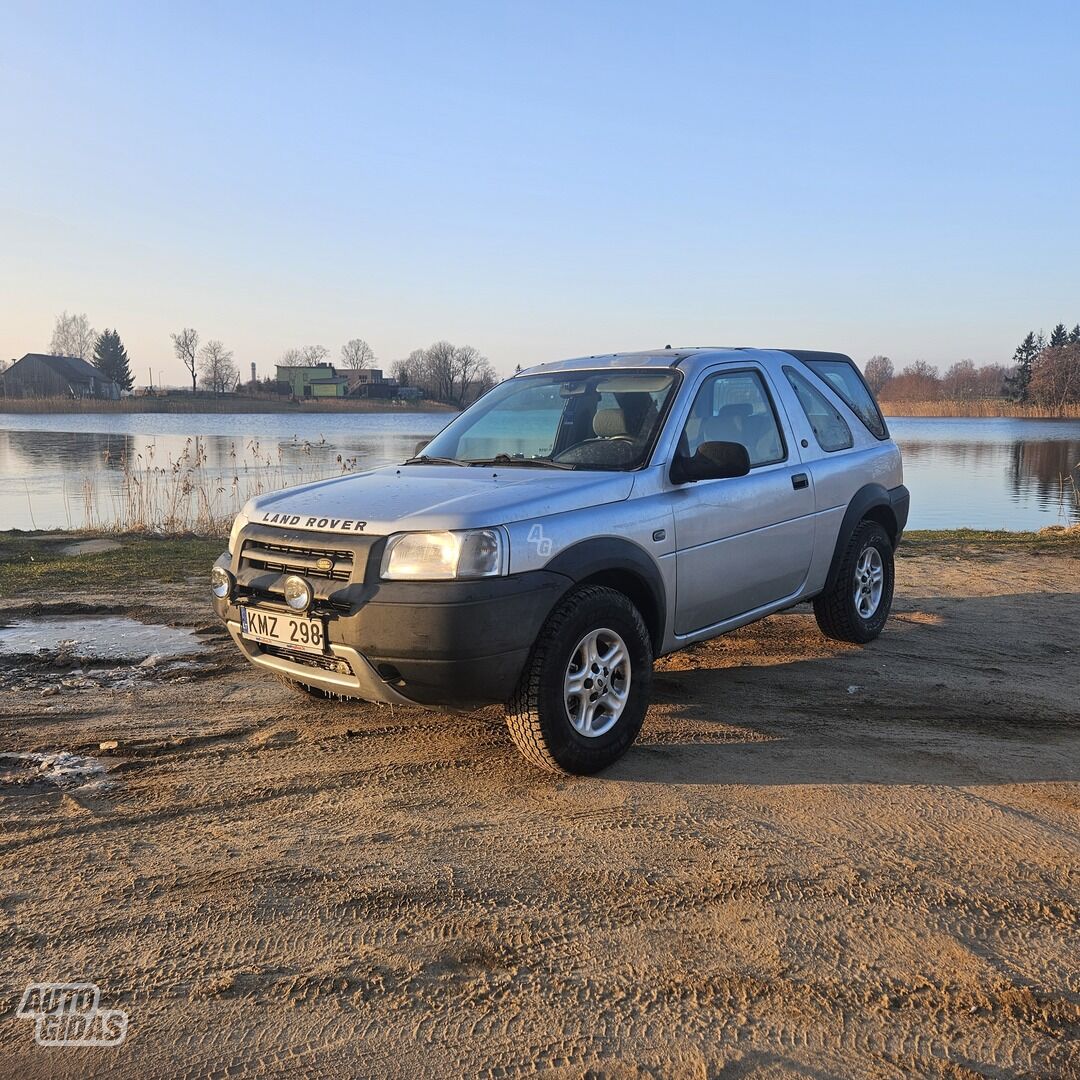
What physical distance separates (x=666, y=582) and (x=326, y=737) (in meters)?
1.89

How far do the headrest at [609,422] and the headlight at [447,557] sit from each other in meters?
1.35

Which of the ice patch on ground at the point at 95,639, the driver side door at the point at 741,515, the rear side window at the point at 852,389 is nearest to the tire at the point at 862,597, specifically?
the driver side door at the point at 741,515

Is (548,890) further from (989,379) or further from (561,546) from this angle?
(989,379)

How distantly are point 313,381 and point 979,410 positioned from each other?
75611 mm

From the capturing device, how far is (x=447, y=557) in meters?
3.91

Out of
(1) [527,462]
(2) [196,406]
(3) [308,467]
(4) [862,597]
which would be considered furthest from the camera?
(2) [196,406]

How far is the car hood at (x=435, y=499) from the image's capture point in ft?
13.2

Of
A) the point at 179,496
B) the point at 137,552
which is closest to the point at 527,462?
the point at 137,552

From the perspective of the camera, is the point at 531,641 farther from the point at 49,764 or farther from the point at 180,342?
the point at 180,342

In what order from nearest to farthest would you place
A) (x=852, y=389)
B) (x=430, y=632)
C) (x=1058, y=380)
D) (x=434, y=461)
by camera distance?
(x=430, y=632)
(x=434, y=461)
(x=852, y=389)
(x=1058, y=380)

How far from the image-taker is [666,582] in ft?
15.5

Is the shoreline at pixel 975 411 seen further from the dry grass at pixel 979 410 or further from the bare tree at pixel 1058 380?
the bare tree at pixel 1058 380

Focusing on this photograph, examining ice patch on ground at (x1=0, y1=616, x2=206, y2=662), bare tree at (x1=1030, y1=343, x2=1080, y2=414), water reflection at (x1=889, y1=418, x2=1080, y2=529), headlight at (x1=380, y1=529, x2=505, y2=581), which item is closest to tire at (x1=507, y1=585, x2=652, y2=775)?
headlight at (x1=380, y1=529, x2=505, y2=581)

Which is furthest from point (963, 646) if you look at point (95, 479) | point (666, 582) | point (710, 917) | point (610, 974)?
point (95, 479)
